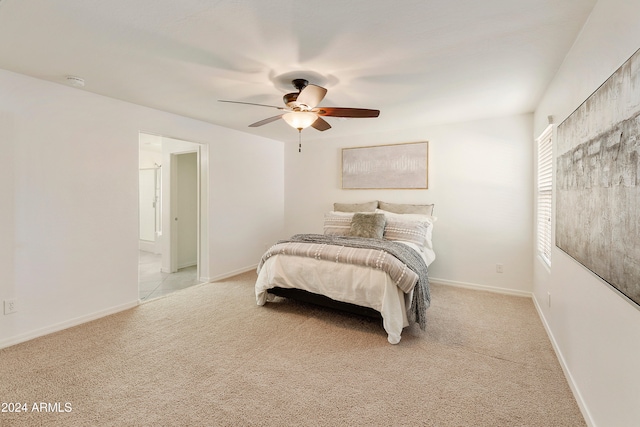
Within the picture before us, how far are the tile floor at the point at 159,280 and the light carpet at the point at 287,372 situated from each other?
0.80 metres

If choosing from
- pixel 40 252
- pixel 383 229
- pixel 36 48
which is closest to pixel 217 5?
pixel 36 48

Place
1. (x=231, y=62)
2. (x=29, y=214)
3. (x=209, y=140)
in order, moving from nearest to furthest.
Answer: (x=231, y=62)
(x=29, y=214)
(x=209, y=140)

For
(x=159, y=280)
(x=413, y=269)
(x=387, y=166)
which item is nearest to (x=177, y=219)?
(x=159, y=280)

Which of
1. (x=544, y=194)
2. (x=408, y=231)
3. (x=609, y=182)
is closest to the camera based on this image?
(x=609, y=182)

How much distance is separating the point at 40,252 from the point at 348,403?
9.81ft

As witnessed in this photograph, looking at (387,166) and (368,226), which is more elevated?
(387,166)

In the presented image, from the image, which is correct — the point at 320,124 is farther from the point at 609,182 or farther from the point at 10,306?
the point at 10,306

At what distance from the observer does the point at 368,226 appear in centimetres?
375

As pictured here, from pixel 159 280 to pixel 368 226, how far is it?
3355 mm

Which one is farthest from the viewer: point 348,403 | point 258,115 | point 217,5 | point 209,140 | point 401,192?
point 401,192

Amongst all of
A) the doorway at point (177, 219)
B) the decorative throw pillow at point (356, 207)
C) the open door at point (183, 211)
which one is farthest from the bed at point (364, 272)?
the open door at point (183, 211)

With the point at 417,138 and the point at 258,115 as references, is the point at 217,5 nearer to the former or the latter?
the point at 258,115

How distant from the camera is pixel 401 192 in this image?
4516 millimetres

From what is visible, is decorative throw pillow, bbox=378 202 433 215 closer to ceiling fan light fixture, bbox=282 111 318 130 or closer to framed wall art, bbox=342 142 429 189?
framed wall art, bbox=342 142 429 189
